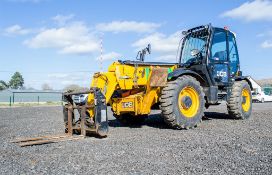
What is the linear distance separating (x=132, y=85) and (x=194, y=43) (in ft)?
11.5

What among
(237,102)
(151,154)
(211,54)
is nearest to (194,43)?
(211,54)

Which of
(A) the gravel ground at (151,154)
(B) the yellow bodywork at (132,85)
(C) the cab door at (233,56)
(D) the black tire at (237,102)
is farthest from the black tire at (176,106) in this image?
(C) the cab door at (233,56)

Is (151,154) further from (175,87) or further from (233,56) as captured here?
(233,56)

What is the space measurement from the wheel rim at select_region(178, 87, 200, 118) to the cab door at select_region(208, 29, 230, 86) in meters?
1.47

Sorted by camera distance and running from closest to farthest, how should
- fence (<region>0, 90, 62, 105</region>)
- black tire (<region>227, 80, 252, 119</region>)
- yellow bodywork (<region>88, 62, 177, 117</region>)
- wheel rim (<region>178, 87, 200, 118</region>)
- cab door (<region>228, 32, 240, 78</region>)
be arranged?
yellow bodywork (<region>88, 62, 177, 117</region>) → wheel rim (<region>178, 87, 200, 118</region>) → black tire (<region>227, 80, 252, 119</region>) → cab door (<region>228, 32, 240, 78</region>) → fence (<region>0, 90, 62, 105</region>)

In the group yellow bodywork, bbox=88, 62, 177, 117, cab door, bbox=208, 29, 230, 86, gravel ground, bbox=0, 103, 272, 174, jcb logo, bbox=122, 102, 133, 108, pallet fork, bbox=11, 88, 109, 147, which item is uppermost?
cab door, bbox=208, 29, 230, 86

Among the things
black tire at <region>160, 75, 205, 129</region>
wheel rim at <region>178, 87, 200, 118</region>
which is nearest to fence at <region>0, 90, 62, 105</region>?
wheel rim at <region>178, 87, 200, 118</region>

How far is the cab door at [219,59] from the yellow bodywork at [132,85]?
222 cm

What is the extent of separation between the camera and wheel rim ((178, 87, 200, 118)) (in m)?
9.49

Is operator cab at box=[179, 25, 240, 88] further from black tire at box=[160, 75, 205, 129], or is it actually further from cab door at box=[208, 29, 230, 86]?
black tire at box=[160, 75, 205, 129]

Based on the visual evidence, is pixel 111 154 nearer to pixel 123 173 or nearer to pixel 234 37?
pixel 123 173

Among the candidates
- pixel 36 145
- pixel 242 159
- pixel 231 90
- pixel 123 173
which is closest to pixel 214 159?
pixel 242 159

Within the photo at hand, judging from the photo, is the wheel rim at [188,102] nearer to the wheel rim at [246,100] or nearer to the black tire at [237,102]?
the black tire at [237,102]

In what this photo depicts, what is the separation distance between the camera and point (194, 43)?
11766 millimetres
